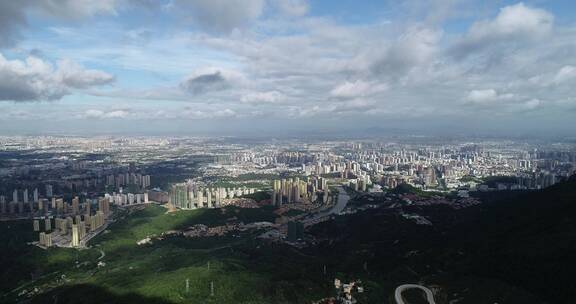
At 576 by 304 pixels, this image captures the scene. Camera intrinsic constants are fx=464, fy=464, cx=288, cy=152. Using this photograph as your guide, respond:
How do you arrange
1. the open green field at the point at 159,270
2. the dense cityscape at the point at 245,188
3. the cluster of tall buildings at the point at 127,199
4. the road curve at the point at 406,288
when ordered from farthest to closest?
the cluster of tall buildings at the point at 127,199
the dense cityscape at the point at 245,188
the open green field at the point at 159,270
the road curve at the point at 406,288

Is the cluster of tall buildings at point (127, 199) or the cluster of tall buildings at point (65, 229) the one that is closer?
the cluster of tall buildings at point (65, 229)

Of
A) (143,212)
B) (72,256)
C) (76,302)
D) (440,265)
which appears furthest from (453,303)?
(143,212)

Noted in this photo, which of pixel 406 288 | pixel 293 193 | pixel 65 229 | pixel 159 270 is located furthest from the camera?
pixel 293 193

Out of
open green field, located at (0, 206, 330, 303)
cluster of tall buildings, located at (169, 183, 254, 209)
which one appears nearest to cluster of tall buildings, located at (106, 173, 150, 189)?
cluster of tall buildings, located at (169, 183, 254, 209)

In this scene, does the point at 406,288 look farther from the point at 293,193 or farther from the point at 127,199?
the point at 127,199

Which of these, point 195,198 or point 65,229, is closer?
point 65,229

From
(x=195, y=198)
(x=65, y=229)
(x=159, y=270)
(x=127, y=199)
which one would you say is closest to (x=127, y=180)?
(x=127, y=199)

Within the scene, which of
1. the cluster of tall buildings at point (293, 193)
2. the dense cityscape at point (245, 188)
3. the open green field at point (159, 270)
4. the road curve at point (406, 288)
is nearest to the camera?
the road curve at point (406, 288)

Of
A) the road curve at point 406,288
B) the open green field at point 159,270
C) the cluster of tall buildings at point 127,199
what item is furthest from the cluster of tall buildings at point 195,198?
the road curve at point 406,288

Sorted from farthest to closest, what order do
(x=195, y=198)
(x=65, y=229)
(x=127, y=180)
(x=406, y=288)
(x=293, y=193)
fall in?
(x=127, y=180)
(x=293, y=193)
(x=195, y=198)
(x=65, y=229)
(x=406, y=288)

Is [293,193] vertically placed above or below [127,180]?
below

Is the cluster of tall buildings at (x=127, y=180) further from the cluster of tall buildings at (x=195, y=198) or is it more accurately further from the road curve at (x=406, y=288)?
the road curve at (x=406, y=288)

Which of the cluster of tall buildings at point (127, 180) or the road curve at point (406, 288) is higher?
the cluster of tall buildings at point (127, 180)
